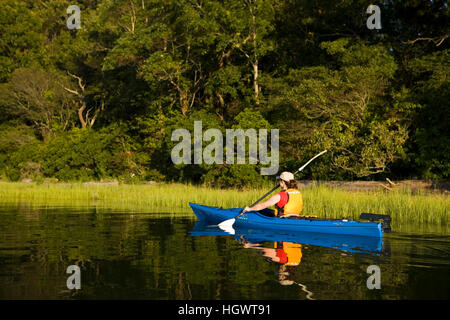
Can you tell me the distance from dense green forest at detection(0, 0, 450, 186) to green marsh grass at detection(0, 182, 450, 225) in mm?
4413

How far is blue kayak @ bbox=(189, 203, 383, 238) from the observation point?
1121cm

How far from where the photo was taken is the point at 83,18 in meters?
41.7

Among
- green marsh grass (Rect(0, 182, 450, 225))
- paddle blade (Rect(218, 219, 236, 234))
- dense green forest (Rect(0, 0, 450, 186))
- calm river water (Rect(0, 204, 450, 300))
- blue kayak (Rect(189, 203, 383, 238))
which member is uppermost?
dense green forest (Rect(0, 0, 450, 186))

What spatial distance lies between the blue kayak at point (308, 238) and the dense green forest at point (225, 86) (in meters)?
9.99

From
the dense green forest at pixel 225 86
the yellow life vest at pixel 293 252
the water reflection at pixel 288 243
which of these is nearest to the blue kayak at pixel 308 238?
the water reflection at pixel 288 243

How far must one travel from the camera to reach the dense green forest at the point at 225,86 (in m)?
24.0

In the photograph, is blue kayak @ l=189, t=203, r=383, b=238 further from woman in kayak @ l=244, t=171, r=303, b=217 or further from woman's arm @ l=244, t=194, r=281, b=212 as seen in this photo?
woman in kayak @ l=244, t=171, r=303, b=217

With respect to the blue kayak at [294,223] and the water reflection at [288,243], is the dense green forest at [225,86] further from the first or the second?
the water reflection at [288,243]

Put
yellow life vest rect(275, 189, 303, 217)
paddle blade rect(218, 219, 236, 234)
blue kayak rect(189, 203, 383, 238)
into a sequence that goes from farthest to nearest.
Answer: paddle blade rect(218, 219, 236, 234), yellow life vest rect(275, 189, 303, 217), blue kayak rect(189, 203, 383, 238)

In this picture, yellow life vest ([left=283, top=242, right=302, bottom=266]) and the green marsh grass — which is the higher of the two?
the green marsh grass

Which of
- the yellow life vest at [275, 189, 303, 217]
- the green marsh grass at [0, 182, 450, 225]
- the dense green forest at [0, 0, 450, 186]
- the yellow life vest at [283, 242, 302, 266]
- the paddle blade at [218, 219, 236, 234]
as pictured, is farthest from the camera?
the dense green forest at [0, 0, 450, 186]

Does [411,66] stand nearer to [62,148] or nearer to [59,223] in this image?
[59,223]

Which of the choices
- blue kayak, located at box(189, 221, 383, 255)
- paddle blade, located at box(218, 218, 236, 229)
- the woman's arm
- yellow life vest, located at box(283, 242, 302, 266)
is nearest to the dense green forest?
paddle blade, located at box(218, 218, 236, 229)
